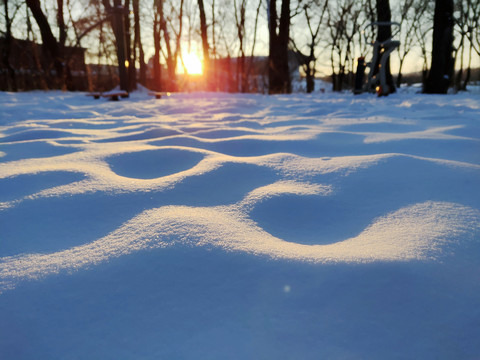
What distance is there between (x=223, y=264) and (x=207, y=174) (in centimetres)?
63

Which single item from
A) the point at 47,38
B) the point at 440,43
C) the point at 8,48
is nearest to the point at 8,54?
the point at 8,48

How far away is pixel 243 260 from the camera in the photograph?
67cm

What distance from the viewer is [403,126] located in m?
2.21

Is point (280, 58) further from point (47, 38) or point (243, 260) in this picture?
point (243, 260)

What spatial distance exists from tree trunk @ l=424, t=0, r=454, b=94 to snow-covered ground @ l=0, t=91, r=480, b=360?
21.7 ft

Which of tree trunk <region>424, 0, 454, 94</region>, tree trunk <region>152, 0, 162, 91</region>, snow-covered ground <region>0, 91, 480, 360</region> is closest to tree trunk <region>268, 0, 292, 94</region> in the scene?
tree trunk <region>424, 0, 454, 94</region>

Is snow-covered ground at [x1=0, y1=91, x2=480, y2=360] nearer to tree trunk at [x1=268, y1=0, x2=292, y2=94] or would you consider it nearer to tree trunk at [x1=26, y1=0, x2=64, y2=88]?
tree trunk at [x1=268, y1=0, x2=292, y2=94]

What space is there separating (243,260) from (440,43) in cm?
791

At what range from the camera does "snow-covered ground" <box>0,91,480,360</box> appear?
1.66 ft

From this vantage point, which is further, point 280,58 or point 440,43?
point 280,58

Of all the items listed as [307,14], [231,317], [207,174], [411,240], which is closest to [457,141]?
[411,240]

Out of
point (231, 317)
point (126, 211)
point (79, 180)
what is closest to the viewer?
point (231, 317)

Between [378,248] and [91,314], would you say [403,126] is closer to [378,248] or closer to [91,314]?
[378,248]

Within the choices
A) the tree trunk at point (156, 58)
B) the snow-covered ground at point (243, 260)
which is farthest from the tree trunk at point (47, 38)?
the snow-covered ground at point (243, 260)
